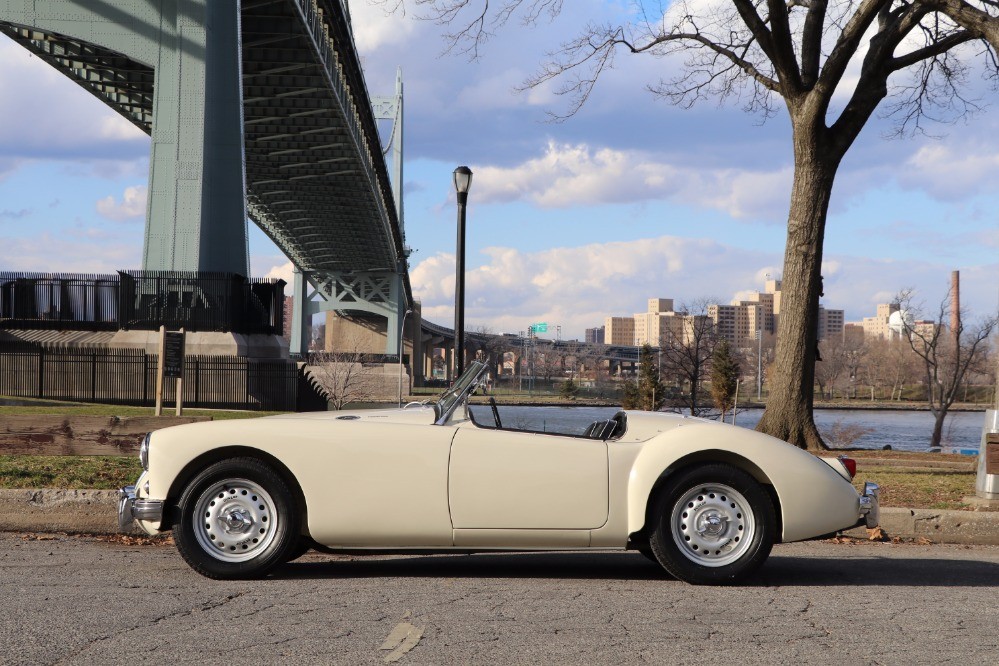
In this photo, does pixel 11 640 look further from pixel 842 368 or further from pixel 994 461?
pixel 842 368

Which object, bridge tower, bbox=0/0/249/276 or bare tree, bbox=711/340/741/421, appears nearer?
bridge tower, bbox=0/0/249/276

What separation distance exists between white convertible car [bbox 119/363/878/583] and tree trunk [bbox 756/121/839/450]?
6.83 m

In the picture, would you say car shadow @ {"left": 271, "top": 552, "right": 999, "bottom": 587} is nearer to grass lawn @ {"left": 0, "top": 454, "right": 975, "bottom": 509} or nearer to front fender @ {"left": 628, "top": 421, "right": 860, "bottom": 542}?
front fender @ {"left": 628, "top": 421, "right": 860, "bottom": 542}

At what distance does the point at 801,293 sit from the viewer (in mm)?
11750

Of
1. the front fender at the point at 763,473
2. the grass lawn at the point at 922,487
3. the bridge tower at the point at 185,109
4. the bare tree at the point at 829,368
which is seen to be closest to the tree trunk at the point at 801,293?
the grass lawn at the point at 922,487

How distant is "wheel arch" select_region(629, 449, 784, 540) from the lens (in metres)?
5.03

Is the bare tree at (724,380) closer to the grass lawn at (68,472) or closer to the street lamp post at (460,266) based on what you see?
the street lamp post at (460,266)

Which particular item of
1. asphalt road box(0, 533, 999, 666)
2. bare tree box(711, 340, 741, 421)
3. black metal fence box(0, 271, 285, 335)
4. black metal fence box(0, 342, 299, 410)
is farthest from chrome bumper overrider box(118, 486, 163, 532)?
bare tree box(711, 340, 741, 421)

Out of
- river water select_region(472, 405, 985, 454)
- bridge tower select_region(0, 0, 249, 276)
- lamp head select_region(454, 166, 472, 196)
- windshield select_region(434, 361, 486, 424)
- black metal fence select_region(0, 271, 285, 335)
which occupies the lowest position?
river water select_region(472, 405, 985, 454)

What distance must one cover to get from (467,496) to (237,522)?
112cm

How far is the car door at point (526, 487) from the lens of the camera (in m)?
5.01

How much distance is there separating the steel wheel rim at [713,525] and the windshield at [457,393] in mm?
1197

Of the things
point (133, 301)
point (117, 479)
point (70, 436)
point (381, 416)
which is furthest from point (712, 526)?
point (133, 301)

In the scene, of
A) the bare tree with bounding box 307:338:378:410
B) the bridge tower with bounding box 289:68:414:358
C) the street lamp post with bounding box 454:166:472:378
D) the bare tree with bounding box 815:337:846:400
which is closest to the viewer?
the street lamp post with bounding box 454:166:472:378
